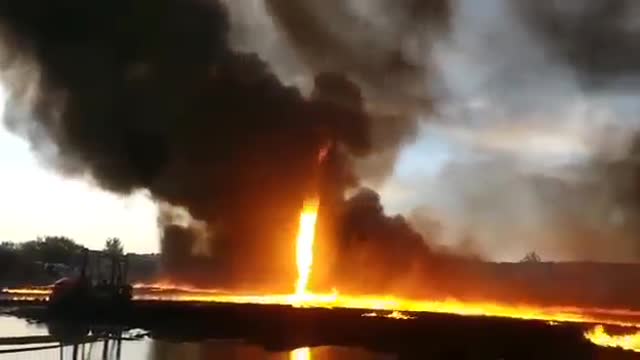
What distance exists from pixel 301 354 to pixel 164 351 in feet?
16.9

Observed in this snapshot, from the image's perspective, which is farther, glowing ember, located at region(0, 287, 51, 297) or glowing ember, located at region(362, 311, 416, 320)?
glowing ember, located at region(0, 287, 51, 297)

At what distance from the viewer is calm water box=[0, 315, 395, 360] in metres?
34.1

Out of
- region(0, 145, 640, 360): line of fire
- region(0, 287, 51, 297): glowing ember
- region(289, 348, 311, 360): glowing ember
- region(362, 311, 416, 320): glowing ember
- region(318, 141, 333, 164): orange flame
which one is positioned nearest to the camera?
region(289, 348, 311, 360): glowing ember

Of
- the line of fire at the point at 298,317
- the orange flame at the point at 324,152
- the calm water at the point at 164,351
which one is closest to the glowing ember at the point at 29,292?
the line of fire at the point at 298,317

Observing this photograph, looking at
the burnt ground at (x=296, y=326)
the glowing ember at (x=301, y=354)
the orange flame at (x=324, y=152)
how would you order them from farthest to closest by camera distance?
the orange flame at (x=324, y=152), the burnt ground at (x=296, y=326), the glowing ember at (x=301, y=354)

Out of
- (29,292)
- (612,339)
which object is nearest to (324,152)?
(29,292)

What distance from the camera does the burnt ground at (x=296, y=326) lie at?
119 ft

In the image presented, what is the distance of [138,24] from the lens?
43781mm

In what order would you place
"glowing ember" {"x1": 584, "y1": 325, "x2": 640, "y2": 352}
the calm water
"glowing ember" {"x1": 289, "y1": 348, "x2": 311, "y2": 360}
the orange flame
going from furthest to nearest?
the orange flame, "glowing ember" {"x1": 289, "y1": 348, "x2": 311, "y2": 360}, "glowing ember" {"x1": 584, "y1": 325, "x2": 640, "y2": 352}, the calm water

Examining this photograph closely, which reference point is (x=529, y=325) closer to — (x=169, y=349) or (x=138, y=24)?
(x=169, y=349)

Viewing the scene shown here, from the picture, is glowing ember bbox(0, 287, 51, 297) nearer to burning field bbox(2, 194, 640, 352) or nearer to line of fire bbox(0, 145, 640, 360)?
burning field bbox(2, 194, 640, 352)

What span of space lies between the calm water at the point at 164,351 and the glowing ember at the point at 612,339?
300 inches

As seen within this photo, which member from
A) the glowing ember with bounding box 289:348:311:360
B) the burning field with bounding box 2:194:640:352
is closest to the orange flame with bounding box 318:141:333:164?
the burning field with bounding box 2:194:640:352

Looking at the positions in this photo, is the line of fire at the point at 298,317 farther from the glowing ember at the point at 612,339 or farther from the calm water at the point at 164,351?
the calm water at the point at 164,351
